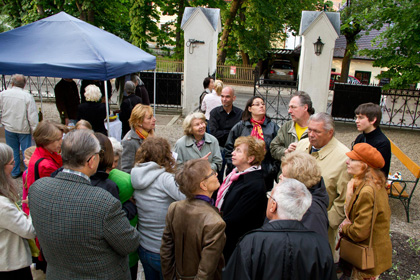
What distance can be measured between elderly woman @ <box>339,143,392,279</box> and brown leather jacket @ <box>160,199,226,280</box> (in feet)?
4.19

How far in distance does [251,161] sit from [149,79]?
31.6 ft

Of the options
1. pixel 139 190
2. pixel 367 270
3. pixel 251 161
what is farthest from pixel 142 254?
pixel 367 270

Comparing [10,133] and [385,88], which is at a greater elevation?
[385,88]

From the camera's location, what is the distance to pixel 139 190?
8.63 feet

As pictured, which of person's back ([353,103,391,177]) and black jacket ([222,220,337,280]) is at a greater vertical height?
person's back ([353,103,391,177])

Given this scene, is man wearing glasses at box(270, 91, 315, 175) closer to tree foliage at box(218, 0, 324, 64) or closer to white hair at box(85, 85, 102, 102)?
white hair at box(85, 85, 102, 102)

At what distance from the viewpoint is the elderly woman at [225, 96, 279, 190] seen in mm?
4254

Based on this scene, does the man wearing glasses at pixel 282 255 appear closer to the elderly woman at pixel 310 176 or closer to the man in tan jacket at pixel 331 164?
the elderly woman at pixel 310 176

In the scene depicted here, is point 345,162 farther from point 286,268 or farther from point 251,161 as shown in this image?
point 286,268

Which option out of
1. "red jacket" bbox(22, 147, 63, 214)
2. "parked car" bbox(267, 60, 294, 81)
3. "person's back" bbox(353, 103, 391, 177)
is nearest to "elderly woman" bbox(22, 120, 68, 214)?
"red jacket" bbox(22, 147, 63, 214)

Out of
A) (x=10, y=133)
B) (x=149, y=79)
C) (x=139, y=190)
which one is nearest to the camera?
(x=139, y=190)

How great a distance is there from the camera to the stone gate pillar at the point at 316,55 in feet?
31.9

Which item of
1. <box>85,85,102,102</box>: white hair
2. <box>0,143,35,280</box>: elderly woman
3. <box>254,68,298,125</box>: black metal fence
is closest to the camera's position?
<box>0,143,35,280</box>: elderly woman

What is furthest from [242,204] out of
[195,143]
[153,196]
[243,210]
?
[195,143]
